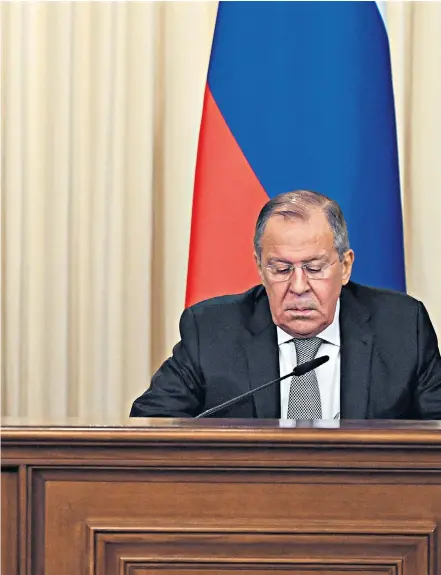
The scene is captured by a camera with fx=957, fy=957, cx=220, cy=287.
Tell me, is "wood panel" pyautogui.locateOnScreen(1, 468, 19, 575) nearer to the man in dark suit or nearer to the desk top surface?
the desk top surface

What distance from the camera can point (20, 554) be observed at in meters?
1.48

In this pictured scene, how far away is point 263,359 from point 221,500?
1.04 meters

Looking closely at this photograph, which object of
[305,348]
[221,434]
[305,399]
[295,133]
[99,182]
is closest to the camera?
[221,434]

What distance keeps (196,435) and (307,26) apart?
2.68 m

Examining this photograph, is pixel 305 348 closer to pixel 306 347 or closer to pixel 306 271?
pixel 306 347

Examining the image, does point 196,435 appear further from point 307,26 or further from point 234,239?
point 307,26

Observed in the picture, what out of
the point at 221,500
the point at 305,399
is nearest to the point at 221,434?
the point at 221,500

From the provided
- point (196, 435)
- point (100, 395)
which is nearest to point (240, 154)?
point (100, 395)

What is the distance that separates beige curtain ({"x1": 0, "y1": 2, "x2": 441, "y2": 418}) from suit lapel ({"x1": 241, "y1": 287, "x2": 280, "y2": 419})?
4.37 feet

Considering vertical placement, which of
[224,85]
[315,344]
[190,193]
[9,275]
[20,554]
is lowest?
[20,554]

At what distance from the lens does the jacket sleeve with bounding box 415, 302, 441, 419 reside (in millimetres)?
2475

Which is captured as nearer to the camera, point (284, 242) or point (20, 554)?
point (20, 554)

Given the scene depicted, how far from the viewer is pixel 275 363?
250cm

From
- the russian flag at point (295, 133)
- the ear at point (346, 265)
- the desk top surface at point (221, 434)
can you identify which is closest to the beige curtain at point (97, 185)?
the russian flag at point (295, 133)
